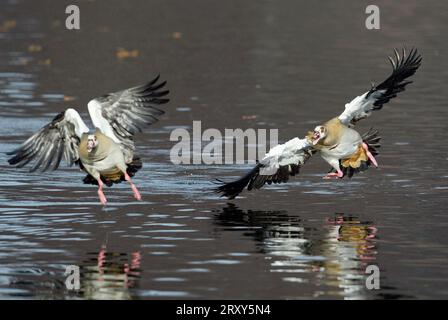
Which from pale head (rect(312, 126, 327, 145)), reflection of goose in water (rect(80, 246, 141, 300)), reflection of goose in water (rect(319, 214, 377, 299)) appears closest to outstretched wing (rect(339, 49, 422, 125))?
pale head (rect(312, 126, 327, 145))

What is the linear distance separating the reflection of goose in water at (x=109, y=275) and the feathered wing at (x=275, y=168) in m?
3.39

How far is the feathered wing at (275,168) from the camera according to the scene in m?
17.2

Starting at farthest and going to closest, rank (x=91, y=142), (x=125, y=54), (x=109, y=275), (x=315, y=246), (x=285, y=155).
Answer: (x=125, y=54)
(x=285, y=155)
(x=91, y=142)
(x=315, y=246)
(x=109, y=275)

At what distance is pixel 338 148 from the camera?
659 inches

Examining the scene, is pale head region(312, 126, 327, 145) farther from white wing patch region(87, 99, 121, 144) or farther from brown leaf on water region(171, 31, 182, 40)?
brown leaf on water region(171, 31, 182, 40)

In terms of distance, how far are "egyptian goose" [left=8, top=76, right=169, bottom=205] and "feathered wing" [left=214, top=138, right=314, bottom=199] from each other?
1614 mm

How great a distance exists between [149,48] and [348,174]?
2015cm

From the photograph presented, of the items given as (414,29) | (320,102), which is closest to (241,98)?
(320,102)

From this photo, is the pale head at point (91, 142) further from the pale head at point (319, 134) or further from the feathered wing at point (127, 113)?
the pale head at point (319, 134)

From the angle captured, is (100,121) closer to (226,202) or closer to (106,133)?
(106,133)

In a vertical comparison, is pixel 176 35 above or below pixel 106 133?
above

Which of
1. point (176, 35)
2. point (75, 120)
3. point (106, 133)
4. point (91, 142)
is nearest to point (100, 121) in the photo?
point (106, 133)

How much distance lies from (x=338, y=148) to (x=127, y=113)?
2943mm

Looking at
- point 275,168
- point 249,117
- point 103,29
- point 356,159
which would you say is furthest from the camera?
point 103,29
